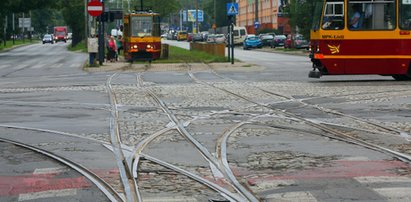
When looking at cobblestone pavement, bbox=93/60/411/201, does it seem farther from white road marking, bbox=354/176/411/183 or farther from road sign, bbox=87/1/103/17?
road sign, bbox=87/1/103/17

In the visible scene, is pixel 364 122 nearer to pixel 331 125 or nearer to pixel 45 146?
pixel 331 125

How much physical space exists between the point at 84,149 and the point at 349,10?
14147mm

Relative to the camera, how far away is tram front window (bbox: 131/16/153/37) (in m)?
40.7

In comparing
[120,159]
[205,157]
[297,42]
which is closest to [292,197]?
[205,157]

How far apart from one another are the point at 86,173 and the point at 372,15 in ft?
53.1

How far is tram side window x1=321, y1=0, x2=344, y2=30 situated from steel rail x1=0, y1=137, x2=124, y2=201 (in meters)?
13.9

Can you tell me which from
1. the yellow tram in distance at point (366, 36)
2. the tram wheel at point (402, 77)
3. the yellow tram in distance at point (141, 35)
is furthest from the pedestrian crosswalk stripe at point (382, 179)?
the yellow tram in distance at point (141, 35)

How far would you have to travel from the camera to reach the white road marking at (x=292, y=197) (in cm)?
683

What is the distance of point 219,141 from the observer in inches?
413

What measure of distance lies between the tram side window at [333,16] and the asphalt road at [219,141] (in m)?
3.06

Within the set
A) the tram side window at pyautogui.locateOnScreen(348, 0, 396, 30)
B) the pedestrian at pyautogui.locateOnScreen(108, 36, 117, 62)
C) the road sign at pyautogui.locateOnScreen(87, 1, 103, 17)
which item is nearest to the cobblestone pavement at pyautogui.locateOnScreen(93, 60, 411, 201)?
the tram side window at pyautogui.locateOnScreen(348, 0, 396, 30)

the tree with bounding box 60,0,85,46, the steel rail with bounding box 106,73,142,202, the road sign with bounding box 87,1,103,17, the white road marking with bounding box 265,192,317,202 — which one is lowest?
the white road marking with bounding box 265,192,317,202

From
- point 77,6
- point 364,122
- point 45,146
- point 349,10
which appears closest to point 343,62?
point 349,10

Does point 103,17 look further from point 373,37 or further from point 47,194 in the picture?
point 47,194
